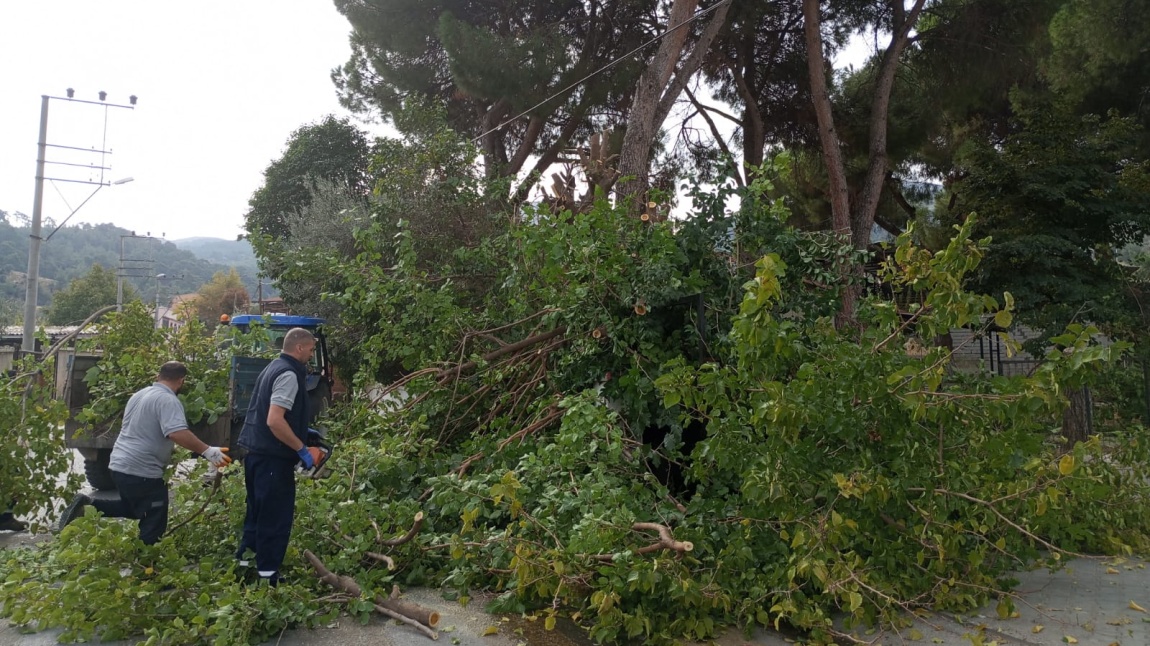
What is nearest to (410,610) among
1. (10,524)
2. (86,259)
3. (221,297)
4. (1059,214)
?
(10,524)

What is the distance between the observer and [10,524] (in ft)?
20.5

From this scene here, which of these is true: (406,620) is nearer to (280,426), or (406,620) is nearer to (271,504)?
(271,504)

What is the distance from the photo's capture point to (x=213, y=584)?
166 inches

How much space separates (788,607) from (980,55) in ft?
41.6

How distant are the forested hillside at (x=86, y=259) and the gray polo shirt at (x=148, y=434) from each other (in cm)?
5996

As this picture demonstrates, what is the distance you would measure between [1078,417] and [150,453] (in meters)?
10.4

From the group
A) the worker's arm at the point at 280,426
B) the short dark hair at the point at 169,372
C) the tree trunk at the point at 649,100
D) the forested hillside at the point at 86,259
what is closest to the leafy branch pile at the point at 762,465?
the worker's arm at the point at 280,426

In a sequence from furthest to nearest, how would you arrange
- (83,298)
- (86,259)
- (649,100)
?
(86,259) → (83,298) → (649,100)

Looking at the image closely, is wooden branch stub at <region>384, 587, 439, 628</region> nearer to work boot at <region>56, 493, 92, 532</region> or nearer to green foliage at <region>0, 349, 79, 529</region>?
work boot at <region>56, 493, 92, 532</region>

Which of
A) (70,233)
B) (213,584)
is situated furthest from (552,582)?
(70,233)

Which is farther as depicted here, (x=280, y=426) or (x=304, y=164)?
(x=304, y=164)

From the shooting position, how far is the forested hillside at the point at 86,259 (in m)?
71.4

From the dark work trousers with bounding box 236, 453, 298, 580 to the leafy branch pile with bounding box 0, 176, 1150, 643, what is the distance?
0.23 m

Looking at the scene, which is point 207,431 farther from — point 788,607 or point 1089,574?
point 1089,574
